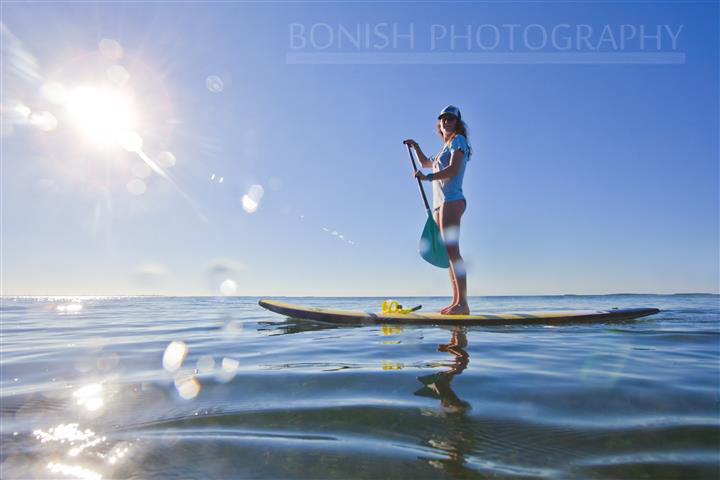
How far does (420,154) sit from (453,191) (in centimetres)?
146

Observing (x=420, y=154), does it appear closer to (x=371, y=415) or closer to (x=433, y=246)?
(x=433, y=246)

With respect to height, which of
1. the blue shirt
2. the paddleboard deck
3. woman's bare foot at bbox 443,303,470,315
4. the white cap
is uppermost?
the white cap

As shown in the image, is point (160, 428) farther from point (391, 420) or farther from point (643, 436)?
point (643, 436)

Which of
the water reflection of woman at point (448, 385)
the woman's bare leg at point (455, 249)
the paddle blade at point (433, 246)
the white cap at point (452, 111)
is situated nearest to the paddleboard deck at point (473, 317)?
the woman's bare leg at point (455, 249)

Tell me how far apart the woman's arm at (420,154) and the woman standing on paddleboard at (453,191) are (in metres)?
0.78

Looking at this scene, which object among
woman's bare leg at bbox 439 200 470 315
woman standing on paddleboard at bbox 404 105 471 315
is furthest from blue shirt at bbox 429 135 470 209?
woman's bare leg at bbox 439 200 470 315

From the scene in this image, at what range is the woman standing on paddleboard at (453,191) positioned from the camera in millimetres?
6078

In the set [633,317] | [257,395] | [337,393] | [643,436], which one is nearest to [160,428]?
[257,395]

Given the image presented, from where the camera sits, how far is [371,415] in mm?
1841

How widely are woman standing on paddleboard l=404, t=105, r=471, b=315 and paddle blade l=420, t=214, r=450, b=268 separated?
0.42 m

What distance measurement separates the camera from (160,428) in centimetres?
175

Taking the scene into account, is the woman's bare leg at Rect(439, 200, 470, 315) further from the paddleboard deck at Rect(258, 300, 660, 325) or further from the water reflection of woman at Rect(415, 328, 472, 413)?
the water reflection of woman at Rect(415, 328, 472, 413)

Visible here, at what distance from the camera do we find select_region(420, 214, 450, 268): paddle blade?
6.80m

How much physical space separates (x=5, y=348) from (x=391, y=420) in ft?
18.2
